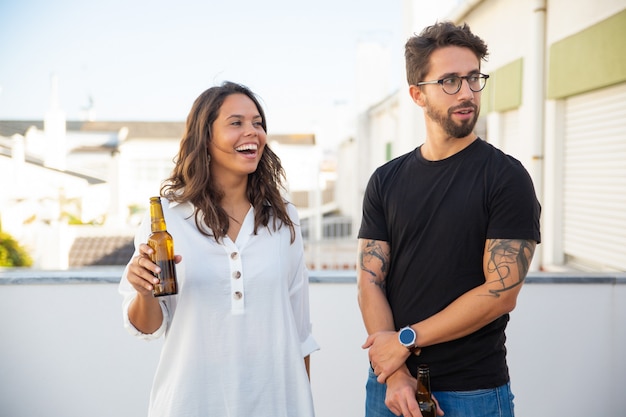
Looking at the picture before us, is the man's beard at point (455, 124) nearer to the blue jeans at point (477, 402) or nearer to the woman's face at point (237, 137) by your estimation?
the woman's face at point (237, 137)

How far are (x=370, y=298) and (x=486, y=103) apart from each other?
23.5 feet

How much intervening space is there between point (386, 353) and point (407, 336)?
3.4 inches

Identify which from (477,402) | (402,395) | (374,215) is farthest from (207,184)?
(477,402)

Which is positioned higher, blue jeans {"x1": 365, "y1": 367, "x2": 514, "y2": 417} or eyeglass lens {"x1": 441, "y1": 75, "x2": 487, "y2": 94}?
eyeglass lens {"x1": 441, "y1": 75, "x2": 487, "y2": 94}

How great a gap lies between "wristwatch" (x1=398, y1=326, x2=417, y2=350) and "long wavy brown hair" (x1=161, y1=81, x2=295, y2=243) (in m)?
0.45

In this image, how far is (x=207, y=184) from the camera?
197 cm

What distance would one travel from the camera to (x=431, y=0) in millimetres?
6199

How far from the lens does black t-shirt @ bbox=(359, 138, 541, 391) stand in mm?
1741

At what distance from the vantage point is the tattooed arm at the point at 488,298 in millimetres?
1719

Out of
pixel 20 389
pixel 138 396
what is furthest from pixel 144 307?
pixel 20 389

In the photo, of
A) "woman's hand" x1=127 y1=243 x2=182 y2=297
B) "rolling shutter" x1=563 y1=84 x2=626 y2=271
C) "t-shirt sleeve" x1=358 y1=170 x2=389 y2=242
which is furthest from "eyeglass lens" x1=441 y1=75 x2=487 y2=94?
"rolling shutter" x1=563 y1=84 x2=626 y2=271

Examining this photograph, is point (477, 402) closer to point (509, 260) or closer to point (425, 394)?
point (425, 394)

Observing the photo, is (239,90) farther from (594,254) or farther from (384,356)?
(594,254)

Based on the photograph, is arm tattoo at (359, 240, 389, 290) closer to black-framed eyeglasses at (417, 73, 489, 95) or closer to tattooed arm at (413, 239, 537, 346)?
tattooed arm at (413, 239, 537, 346)
